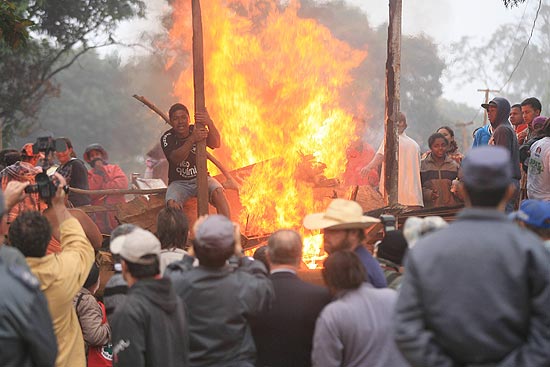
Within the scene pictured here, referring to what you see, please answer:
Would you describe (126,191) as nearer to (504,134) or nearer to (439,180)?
(439,180)

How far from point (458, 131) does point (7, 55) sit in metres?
34.1

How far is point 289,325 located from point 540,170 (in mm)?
5891

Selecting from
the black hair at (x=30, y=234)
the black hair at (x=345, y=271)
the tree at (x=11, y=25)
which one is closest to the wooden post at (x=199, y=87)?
the tree at (x=11, y=25)

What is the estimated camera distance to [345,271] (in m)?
4.38

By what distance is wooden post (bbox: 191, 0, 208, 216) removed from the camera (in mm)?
8281

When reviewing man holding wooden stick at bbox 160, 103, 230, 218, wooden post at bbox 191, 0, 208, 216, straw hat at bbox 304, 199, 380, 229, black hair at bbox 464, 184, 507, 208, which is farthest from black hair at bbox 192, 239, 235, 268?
man holding wooden stick at bbox 160, 103, 230, 218

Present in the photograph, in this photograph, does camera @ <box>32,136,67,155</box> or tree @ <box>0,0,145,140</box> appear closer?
camera @ <box>32,136,67,155</box>

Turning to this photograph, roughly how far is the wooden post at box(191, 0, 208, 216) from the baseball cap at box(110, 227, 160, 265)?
163 inches

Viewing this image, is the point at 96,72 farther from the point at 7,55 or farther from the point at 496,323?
the point at 496,323

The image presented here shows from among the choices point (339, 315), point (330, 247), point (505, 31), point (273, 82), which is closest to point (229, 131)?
point (273, 82)

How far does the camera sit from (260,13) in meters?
14.3

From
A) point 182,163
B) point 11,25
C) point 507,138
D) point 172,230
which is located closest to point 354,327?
point 172,230

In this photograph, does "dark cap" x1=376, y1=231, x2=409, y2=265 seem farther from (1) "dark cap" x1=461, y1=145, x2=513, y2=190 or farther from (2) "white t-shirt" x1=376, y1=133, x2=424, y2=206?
(2) "white t-shirt" x1=376, y1=133, x2=424, y2=206

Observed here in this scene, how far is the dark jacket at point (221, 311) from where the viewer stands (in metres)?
4.47
